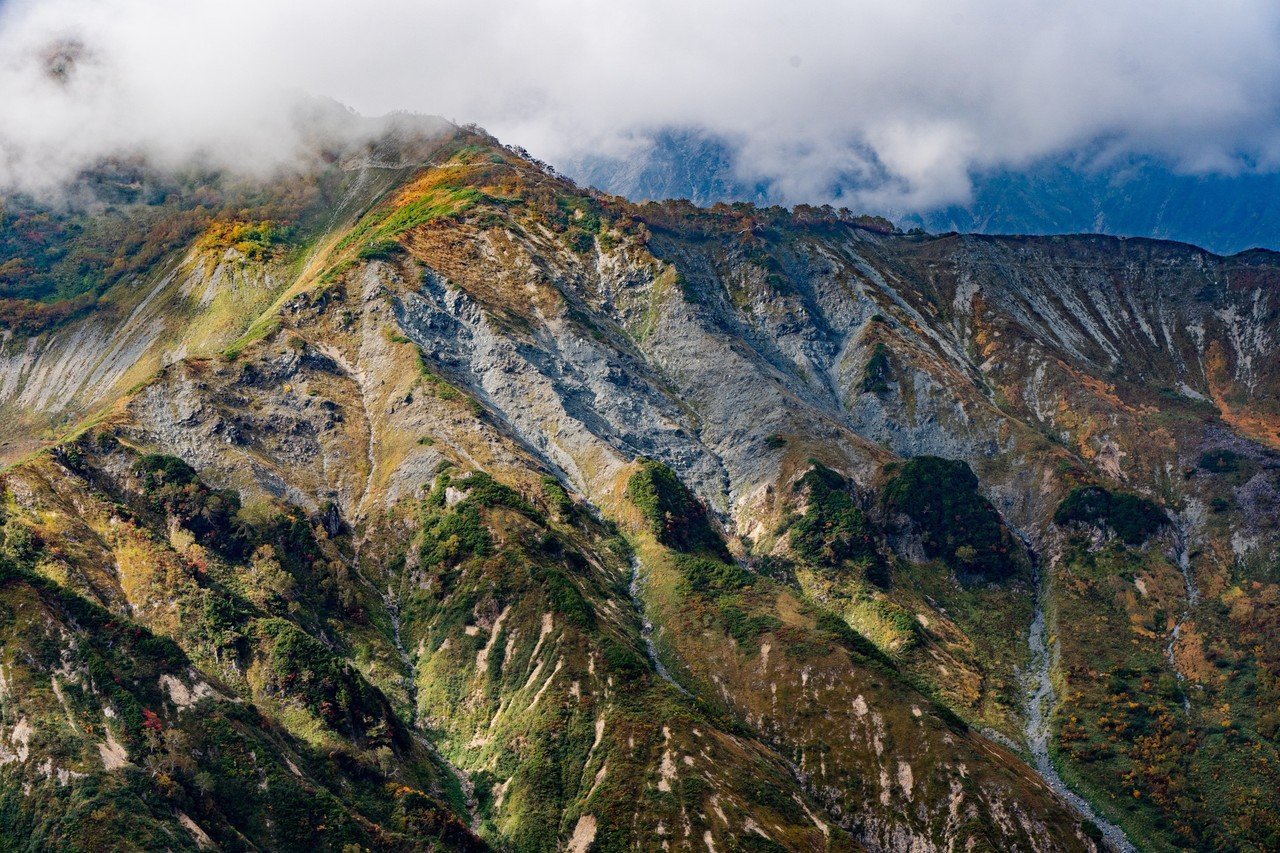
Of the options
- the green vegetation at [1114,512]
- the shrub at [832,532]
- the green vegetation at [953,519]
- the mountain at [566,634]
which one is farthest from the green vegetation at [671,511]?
the green vegetation at [1114,512]

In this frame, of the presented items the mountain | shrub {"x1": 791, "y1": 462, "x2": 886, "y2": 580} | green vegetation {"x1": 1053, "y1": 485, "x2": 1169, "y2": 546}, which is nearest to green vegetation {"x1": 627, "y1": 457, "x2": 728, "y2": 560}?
the mountain

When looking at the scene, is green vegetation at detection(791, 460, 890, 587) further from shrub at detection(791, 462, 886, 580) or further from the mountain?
the mountain

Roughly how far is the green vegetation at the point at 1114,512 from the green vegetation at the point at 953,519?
45.6 feet

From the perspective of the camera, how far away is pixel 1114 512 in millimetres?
185625

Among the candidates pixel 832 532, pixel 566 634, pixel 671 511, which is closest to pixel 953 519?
pixel 832 532

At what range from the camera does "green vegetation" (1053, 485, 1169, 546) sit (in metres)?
182

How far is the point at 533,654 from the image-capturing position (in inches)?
4929

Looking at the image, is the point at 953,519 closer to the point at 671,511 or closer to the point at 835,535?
the point at 835,535

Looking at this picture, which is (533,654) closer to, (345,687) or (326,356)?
(345,687)

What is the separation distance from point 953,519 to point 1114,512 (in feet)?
102

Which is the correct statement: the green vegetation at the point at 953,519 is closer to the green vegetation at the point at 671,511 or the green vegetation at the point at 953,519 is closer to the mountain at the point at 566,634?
A: the mountain at the point at 566,634

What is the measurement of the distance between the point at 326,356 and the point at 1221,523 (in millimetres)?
178072

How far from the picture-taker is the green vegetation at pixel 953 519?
18012cm

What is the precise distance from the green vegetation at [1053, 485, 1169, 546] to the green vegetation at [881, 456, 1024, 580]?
13.9 meters
